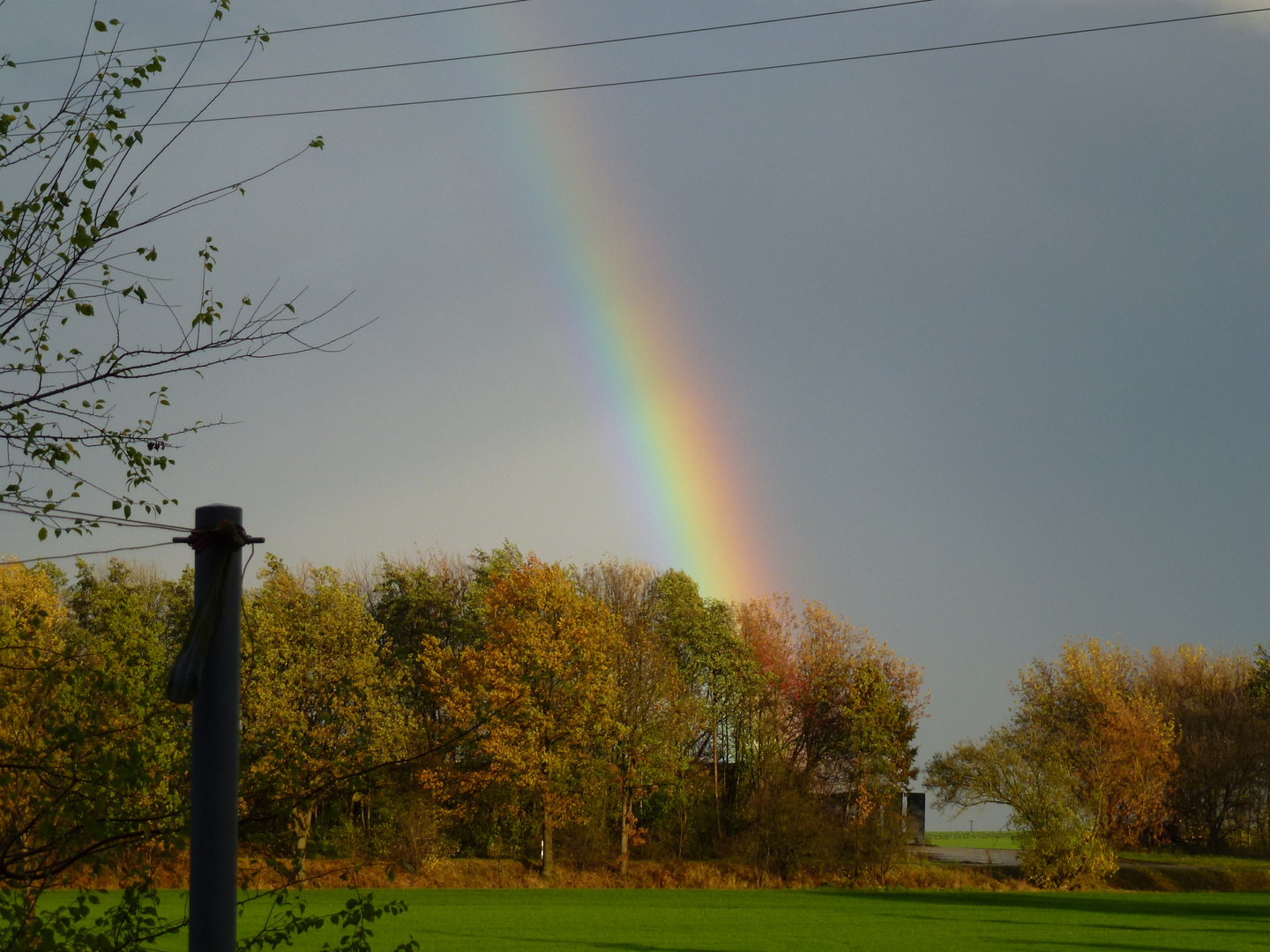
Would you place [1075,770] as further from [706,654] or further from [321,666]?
[321,666]

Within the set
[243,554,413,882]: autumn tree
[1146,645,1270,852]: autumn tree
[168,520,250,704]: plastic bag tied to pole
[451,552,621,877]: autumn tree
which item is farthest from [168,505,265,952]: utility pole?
[1146,645,1270,852]: autumn tree

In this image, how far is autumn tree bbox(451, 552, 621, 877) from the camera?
140 feet

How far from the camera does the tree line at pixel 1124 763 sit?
4581 cm

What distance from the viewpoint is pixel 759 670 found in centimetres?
5784

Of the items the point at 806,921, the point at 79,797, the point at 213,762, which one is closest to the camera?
the point at 213,762

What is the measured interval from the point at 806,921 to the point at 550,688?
12.7 metres

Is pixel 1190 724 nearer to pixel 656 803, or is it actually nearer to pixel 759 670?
pixel 759 670

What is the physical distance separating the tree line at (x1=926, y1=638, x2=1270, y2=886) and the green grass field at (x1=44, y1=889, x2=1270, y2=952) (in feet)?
9.63

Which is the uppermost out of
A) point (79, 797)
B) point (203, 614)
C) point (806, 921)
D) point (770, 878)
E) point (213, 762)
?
point (203, 614)

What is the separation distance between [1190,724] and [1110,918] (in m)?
36.3

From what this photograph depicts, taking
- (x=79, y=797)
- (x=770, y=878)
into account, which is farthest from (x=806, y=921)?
(x=79, y=797)

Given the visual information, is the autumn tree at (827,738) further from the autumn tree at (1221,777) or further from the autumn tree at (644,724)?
the autumn tree at (1221,777)

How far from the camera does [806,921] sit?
32125 millimetres

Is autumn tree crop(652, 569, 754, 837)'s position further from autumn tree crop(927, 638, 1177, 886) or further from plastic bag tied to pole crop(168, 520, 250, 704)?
plastic bag tied to pole crop(168, 520, 250, 704)
